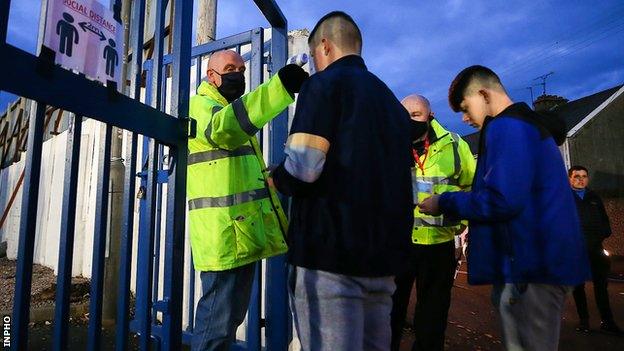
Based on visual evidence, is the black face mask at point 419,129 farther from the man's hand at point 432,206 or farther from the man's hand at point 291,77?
the man's hand at point 291,77

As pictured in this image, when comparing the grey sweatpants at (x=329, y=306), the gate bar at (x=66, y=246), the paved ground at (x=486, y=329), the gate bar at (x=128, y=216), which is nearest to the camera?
the gate bar at (x=66, y=246)

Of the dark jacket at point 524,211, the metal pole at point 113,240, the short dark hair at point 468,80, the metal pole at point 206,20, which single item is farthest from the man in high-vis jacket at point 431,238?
the metal pole at point 206,20

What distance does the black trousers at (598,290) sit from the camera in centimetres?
457

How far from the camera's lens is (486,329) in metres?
4.56

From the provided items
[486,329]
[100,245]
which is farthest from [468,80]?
[486,329]

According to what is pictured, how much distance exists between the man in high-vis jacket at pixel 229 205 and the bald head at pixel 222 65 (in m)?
0.15

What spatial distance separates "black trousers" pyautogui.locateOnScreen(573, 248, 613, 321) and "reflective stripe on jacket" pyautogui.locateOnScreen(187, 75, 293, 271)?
422cm

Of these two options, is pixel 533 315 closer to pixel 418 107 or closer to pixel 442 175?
pixel 442 175

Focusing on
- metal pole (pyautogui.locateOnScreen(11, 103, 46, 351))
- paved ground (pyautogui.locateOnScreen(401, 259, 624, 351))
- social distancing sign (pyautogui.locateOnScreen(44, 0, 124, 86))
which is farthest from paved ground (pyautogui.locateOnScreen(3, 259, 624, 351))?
social distancing sign (pyautogui.locateOnScreen(44, 0, 124, 86))

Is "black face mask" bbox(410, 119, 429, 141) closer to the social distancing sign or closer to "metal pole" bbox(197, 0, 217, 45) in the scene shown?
the social distancing sign

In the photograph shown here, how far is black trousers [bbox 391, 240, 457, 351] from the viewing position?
2877mm

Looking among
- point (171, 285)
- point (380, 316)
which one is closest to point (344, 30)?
point (380, 316)

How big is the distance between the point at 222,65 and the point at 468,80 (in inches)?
56.9

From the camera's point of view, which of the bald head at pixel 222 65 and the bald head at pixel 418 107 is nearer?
the bald head at pixel 222 65
